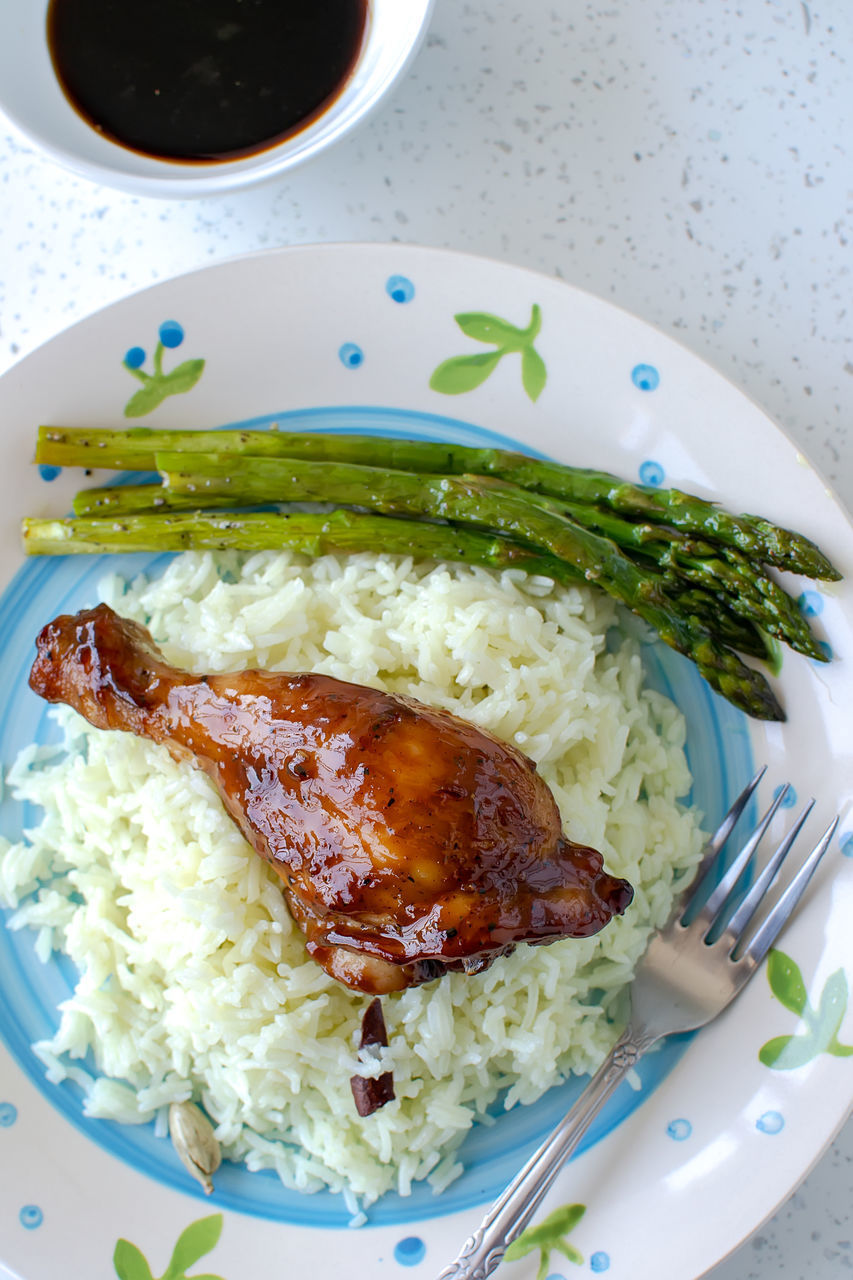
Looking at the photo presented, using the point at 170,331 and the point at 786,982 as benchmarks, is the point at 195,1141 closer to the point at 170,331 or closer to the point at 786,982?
the point at 786,982

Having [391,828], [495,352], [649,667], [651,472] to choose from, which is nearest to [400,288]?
[495,352]

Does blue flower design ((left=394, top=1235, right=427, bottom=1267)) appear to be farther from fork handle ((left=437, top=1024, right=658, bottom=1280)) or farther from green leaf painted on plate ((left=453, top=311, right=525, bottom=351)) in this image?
green leaf painted on plate ((left=453, top=311, right=525, bottom=351))

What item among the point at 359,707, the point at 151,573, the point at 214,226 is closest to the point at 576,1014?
the point at 359,707

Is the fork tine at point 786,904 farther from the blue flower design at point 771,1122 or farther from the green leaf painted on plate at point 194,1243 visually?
the green leaf painted on plate at point 194,1243

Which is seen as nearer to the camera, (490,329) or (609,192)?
(490,329)

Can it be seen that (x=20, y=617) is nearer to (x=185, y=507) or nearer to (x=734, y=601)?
(x=185, y=507)

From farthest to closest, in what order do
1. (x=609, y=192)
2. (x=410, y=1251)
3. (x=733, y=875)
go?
(x=609, y=192)
(x=733, y=875)
(x=410, y=1251)

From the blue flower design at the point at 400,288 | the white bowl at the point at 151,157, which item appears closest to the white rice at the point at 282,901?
the blue flower design at the point at 400,288
